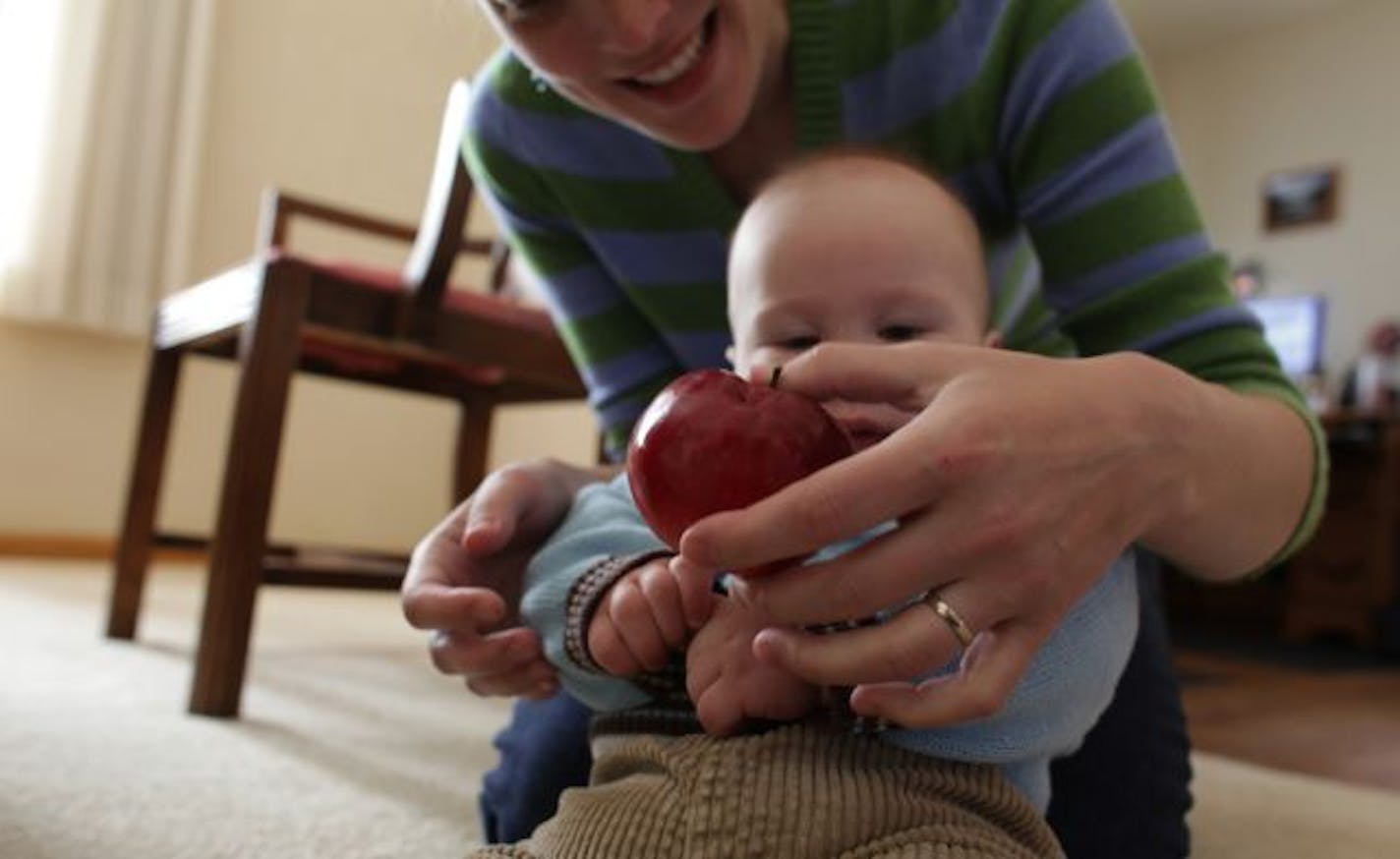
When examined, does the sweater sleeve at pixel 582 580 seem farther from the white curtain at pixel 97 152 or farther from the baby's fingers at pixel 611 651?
the white curtain at pixel 97 152

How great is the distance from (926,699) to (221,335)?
1377mm

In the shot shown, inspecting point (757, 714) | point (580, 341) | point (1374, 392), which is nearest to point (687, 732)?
point (757, 714)

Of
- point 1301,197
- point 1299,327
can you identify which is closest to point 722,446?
point 1299,327

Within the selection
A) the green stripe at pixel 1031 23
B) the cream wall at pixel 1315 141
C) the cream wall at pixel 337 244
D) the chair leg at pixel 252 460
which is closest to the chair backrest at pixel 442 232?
the chair leg at pixel 252 460

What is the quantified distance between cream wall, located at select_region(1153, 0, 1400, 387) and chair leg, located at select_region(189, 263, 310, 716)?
401 cm

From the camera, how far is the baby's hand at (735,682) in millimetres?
534

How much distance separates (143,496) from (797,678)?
160 centimetres

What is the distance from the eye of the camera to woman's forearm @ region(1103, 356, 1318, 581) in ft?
1.69

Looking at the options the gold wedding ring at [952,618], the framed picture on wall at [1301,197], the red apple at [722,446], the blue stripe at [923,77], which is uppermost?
the framed picture on wall at [1301,197]

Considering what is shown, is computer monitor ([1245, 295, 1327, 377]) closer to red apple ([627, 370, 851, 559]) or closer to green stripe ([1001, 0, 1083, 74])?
green stripe ([1001, 0, 1083, 74])

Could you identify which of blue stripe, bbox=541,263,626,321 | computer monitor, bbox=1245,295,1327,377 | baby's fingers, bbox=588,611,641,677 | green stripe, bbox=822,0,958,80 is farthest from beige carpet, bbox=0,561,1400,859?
computer monitor, bbox=1245,295,1327,377

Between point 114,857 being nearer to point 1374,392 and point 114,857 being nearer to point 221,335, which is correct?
point 221,335

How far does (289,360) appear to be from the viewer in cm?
137

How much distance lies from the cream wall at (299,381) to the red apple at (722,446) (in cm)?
304
